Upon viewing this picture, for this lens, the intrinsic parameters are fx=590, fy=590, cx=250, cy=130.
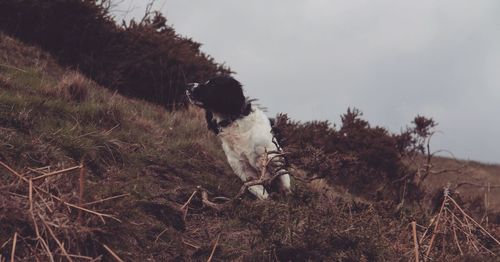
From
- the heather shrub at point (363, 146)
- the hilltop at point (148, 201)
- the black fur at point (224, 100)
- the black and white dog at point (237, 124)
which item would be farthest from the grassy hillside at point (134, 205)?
the heather shrub at point (363, 146)

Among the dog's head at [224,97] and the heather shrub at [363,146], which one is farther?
the heather shrub at [363,146]

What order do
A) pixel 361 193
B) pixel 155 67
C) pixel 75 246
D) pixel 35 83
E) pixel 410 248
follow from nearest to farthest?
pixel 75 246
pixel 410 248
pixel 35 83
pixel 361 193
pixel 155 67

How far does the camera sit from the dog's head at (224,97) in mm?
6148

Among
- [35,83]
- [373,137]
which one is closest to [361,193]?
[373,137]

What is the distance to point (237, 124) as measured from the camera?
612cm

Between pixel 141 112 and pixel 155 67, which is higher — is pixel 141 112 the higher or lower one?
the lower one

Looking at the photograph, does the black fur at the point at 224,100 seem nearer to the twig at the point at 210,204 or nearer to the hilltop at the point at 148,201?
the hilltop at the point at 148,201

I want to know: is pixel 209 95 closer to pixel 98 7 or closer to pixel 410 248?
pixel 410 248

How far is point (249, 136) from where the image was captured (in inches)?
237

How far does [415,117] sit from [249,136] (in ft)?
18.3

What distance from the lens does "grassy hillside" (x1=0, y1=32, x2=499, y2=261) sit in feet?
10.0

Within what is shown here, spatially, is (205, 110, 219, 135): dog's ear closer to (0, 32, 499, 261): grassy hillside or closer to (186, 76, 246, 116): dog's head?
(186, 76, 246, 116): dog's head

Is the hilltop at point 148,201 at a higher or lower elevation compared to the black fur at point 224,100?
lower

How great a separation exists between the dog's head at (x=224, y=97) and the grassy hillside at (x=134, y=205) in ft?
2.10
